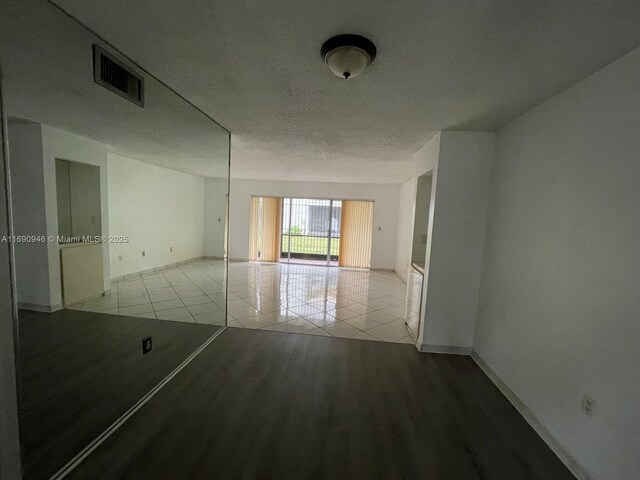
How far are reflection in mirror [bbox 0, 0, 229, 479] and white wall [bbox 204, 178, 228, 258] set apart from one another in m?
0.75

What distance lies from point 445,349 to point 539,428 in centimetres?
109

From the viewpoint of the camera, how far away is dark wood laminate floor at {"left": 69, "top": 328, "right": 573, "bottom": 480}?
1500 mm

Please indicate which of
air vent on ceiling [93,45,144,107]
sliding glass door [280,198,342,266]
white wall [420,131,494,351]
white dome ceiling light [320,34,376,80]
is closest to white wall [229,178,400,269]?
sliding glass door [280,198,342,266]

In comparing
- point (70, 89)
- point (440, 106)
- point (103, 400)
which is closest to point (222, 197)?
point (70, 89)

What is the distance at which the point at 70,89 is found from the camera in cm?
165

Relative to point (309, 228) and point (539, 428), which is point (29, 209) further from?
point (309, 228)

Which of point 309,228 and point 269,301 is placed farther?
point 309,228

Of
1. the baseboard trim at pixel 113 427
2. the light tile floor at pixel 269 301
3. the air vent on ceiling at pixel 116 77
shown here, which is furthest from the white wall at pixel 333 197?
the air vent on ceiling at pixel 116 77

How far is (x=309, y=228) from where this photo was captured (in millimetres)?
8523

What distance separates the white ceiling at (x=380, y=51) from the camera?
1.17 m

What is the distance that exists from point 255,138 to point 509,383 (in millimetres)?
3679

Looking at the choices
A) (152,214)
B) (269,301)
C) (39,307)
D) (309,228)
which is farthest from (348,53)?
(309,228)

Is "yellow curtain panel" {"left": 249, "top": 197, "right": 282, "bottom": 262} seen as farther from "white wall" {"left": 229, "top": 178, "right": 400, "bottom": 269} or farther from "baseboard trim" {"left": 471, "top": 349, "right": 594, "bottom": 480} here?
"baseboard trim" {"left": 471, "top": 349, "right": 594, "bottom": 480}

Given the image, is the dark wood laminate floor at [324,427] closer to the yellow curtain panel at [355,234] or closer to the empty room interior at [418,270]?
the empty room interior at [418,270]
